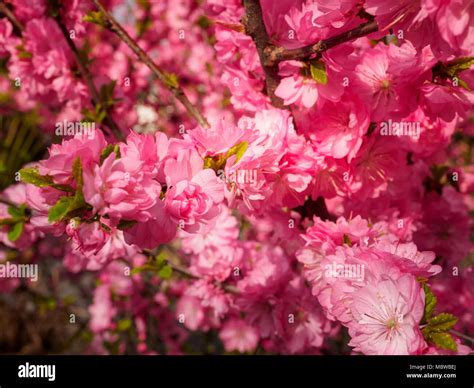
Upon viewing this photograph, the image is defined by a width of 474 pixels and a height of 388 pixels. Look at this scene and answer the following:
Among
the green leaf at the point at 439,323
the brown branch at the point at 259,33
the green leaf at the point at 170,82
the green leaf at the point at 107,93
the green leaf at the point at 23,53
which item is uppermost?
the green leaf at the point at 23,53

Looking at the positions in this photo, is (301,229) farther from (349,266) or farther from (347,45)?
(347,45)

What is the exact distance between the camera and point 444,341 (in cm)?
83

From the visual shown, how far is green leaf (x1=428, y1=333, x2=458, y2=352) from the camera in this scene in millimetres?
814

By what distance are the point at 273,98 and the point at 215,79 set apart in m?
1.38

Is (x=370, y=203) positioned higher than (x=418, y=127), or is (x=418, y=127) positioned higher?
(x=418, y=127)

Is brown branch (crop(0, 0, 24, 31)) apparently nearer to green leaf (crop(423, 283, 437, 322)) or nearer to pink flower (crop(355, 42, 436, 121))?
pink flower (crop(355, 42, 436, 121))

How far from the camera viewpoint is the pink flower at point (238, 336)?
2055 mm

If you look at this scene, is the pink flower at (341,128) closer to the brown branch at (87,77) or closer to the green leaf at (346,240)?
the green leaf at (346,240)

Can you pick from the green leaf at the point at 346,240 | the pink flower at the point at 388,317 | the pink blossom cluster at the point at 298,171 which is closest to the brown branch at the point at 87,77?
the pink blossom cluster at the point at 298,171

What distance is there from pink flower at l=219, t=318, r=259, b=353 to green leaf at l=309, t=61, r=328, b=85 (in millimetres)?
1427

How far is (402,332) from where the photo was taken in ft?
2.73

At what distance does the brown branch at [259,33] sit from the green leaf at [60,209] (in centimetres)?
58

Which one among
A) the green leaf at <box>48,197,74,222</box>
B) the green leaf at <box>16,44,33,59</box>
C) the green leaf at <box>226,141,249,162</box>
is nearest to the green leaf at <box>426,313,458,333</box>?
the green leaf at <box>226,141,249,162</box>
